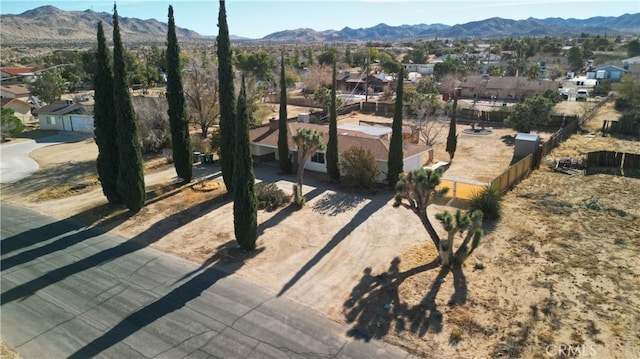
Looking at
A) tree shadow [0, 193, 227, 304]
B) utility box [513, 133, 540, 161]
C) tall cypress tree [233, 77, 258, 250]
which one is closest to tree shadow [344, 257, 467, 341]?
tall cypress tree [233, 77, 258, 250]

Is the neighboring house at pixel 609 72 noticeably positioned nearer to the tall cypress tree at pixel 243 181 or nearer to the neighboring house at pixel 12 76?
the tall cypress tree at pixel 243 181

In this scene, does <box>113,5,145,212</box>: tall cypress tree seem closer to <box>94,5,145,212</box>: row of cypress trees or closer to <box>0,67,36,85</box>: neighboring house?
<box>94,5,145,212</box>: row of cypress trees

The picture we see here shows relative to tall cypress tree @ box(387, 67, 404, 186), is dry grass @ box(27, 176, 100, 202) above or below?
below

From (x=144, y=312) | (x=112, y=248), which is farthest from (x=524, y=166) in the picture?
(x=112, y=248)

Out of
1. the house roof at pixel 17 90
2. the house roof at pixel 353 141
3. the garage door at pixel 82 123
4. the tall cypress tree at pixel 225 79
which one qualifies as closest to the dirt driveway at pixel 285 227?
the house roof at pixel 353 141

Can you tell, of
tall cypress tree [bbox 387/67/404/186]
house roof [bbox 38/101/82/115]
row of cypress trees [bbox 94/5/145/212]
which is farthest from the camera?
house roof [bbox 38/101/82/115]

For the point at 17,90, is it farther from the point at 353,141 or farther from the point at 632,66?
the point at 632,66
